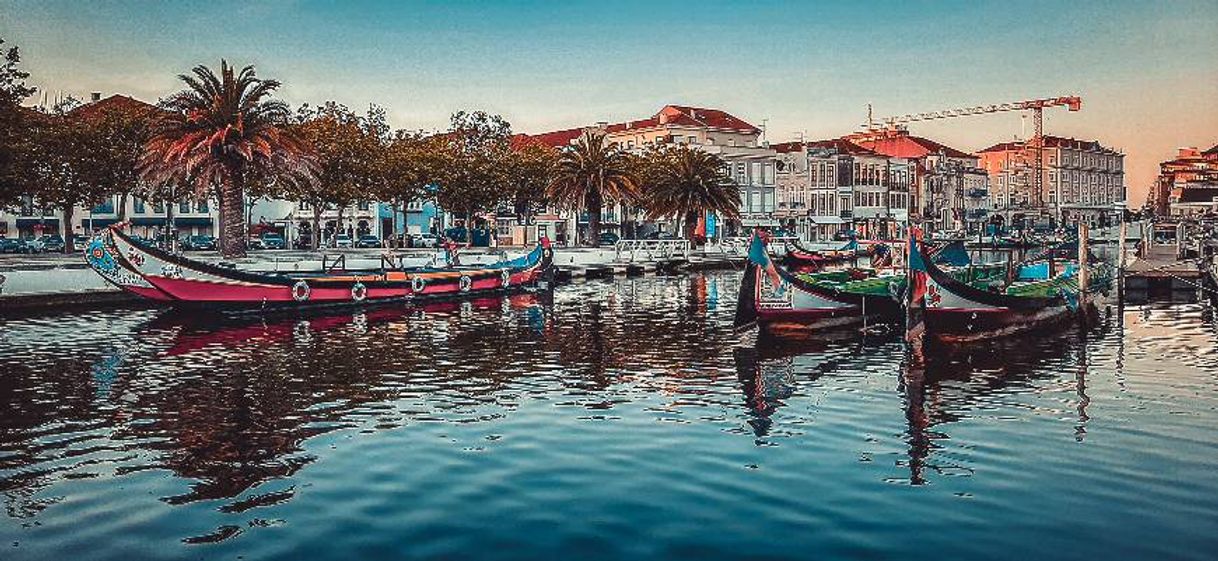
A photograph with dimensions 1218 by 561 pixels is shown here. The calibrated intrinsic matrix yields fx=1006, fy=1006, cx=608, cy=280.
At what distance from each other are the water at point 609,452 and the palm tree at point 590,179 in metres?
46.7

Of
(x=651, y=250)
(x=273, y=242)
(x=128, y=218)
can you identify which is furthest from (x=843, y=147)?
(x=128, y=218)

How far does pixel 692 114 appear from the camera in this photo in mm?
127062

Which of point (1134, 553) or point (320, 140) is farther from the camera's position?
point (320, 140)

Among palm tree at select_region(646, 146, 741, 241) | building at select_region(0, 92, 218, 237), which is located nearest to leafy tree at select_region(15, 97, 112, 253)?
building at select_region(0, 92, 218, 237)

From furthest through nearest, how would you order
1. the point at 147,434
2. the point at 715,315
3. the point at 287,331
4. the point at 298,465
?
the point at 715,315 → the point at 287,331 → the point at 147,434 → the point at 298,465

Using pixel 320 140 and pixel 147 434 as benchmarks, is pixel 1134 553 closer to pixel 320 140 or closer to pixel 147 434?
pixel 147 434

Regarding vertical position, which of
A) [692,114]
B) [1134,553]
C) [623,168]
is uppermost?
[692,114]

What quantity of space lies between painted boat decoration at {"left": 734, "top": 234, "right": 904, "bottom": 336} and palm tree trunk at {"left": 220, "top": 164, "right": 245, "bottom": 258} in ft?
102

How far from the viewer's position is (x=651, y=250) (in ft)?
246

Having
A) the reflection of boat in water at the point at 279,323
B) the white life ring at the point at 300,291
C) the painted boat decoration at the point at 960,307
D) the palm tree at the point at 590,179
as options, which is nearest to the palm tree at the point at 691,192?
the palm tree at the point at 590,179

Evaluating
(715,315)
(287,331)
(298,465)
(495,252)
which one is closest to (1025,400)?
(298,465)

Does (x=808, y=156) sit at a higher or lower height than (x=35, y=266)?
higher

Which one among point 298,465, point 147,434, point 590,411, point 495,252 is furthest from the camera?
point 495,252

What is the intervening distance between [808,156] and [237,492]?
399 feet
